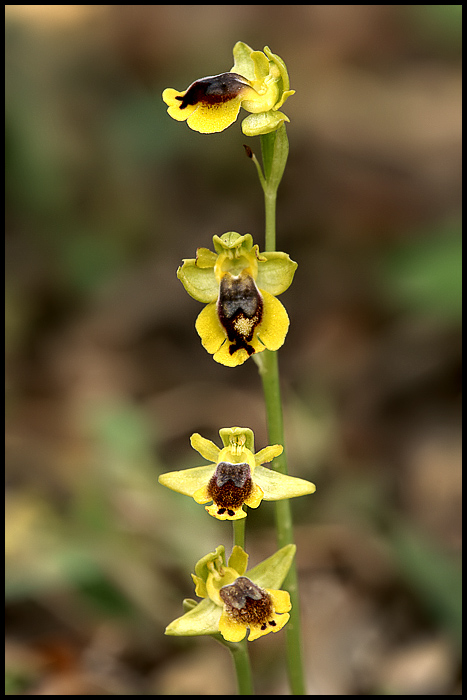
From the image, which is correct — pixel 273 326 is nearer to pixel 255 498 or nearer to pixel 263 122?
pixel 255 498

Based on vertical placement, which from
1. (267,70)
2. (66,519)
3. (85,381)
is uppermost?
(85,381)

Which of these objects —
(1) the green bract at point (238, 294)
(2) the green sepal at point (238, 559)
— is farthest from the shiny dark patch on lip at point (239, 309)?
(2) the green sepal at point (238, 559)

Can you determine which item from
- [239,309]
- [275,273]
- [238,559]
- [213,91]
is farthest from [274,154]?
[238,559]

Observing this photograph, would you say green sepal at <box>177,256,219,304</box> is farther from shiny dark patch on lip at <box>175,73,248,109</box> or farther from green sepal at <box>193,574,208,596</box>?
green sepal at <box>193,574,208,596</box>

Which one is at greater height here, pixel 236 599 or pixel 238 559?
pixel 238 559

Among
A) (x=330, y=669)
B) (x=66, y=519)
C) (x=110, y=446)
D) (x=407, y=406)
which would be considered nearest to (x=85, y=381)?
(x=110, y=446)

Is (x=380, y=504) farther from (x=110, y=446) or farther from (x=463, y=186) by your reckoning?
(x=463, y=186)
